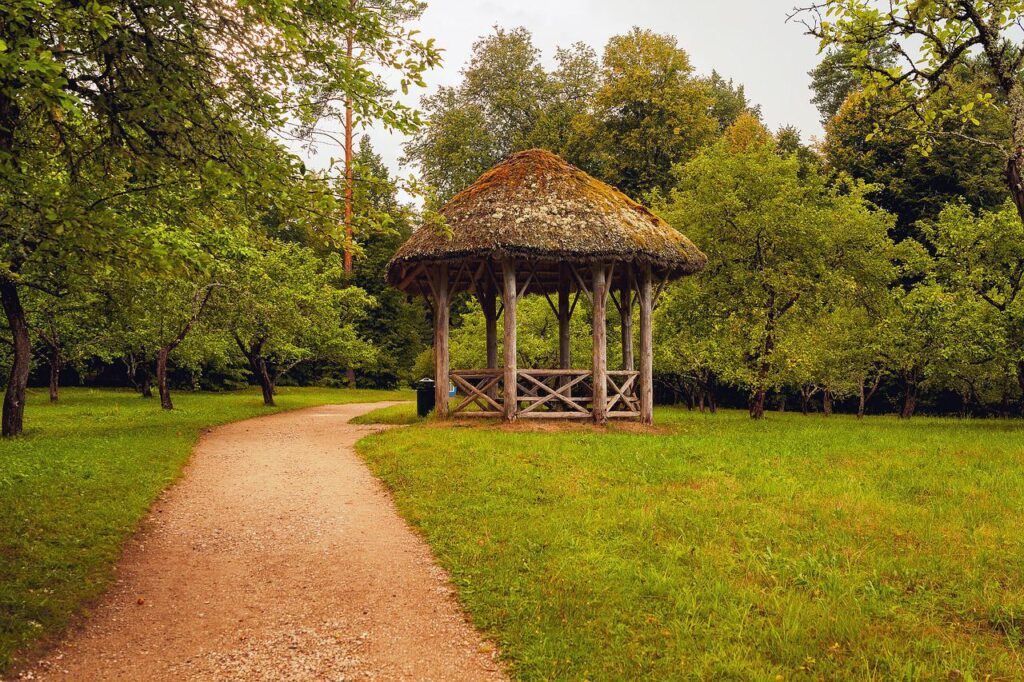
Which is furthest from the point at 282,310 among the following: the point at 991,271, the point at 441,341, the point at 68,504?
the point at 991,271

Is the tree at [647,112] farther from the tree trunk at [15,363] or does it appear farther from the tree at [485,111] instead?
the tree trunk at [15,363]

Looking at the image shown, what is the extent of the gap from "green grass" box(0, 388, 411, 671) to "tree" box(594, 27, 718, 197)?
2880 cm

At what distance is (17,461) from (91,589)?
650 cm

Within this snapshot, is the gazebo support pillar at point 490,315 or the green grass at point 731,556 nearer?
the green grass at point 731,556

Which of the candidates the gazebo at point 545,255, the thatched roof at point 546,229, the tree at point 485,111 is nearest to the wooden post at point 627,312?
the gazebo at point 545,255

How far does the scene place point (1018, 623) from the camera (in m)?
5.28

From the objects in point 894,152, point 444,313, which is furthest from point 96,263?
point 894,152

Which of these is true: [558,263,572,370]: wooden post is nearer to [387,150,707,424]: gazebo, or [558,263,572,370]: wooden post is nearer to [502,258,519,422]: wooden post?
[387,150,707,424]: gazebo

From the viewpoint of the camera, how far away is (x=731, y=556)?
6.65 meters

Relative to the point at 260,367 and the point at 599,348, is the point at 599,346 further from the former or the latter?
the point at 260,367

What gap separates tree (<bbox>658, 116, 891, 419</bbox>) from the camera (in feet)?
59.2

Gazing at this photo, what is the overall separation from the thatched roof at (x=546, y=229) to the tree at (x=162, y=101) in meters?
6.32

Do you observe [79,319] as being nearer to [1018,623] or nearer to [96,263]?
[96,263]

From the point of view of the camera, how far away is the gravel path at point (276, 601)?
15.5ft
